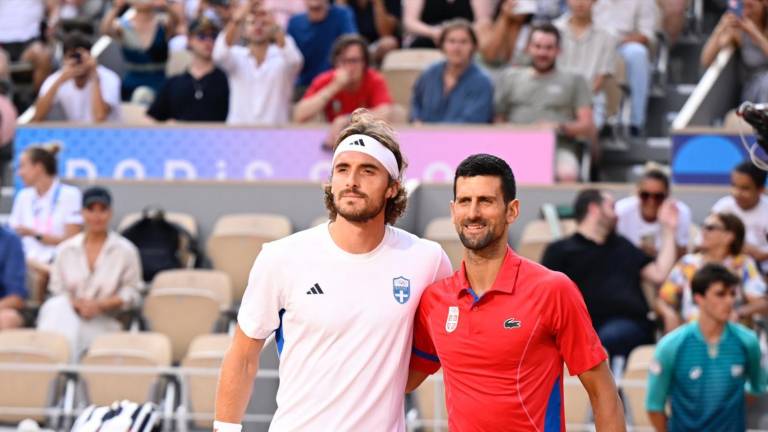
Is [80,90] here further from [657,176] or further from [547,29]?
[657,176]

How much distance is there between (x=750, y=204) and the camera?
12289 millimetres

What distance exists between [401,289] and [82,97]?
960cm

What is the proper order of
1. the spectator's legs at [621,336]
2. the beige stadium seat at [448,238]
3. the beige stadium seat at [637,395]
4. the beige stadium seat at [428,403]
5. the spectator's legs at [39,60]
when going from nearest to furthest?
the beige stadium seat at [637,395] < the beige stadium seat at [428,403] < the spectator's legs at [621,336] < the beige stadium seat at [448,238] < the spectator's legs at [39,60]

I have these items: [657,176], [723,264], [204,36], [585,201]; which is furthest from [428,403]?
[204,36]

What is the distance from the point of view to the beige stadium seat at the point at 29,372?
38.2ft

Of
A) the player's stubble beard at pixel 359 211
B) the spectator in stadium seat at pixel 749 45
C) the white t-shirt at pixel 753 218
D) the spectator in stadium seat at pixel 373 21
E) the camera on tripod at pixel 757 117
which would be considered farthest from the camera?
the spectator in stadium seat at pixel 373 21

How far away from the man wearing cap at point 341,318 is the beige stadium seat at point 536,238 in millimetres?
6071

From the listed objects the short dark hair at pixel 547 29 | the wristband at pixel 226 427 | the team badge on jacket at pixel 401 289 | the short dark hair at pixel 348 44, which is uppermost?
the short dark hair at pixel 547 29

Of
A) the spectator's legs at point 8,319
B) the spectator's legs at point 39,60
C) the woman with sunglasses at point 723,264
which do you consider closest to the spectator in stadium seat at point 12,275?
the spectator's legs at point 8,319

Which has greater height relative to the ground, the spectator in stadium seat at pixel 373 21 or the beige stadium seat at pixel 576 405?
the spectator in stadium seat at pixel 373 21

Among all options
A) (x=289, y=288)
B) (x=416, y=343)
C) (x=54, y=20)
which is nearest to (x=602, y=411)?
(x=416, y=343)

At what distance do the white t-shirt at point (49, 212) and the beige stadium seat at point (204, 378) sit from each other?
8.14 feet

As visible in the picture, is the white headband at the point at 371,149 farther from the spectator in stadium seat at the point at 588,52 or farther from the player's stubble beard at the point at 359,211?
the spectator in stadium seat at the point at 588,52

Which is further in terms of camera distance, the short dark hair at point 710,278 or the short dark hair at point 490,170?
the short dark hair at point 710,278
